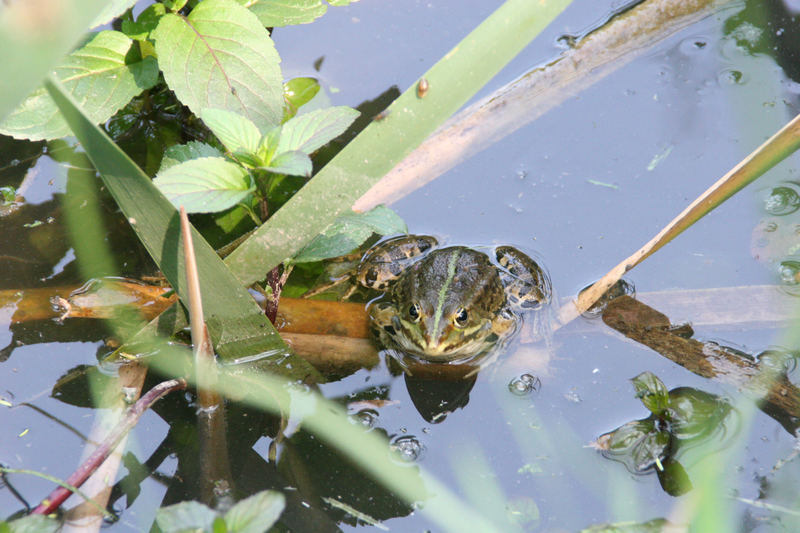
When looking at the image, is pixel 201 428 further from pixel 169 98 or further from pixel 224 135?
pixel 169 98

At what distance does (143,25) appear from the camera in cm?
268

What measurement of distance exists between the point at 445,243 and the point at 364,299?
0.44 m

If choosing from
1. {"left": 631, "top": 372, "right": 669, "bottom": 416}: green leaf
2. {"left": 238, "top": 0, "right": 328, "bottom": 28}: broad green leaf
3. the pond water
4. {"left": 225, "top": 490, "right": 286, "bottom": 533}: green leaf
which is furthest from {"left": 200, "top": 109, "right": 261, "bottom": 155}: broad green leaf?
{"left": 631, "top": 372, "right": 669, "bottom": 416}: green leaf

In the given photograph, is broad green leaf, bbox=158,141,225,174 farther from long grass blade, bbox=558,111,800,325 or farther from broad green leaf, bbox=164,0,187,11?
long grass blade, bbox=558,111,800,325

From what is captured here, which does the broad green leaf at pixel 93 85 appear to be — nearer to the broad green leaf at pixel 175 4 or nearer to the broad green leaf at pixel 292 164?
the broad green leaf at pixel 175 4

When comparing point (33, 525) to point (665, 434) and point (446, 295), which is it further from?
point (665, 434)

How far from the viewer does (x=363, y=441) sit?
2.04 m

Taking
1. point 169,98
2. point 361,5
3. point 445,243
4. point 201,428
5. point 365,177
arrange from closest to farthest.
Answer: point 365,177, point 201,428, point 445,243, point 169,98, point 361,5

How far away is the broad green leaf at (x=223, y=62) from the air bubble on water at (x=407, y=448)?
1.16 metres

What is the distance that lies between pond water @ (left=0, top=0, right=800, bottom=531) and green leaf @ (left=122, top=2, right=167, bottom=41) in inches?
29.5

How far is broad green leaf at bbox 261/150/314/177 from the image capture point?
1.86 meters

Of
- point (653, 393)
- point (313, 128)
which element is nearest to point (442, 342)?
point (653, 393)

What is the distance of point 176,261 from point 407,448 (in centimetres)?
94

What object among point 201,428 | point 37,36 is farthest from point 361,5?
point 37,36
